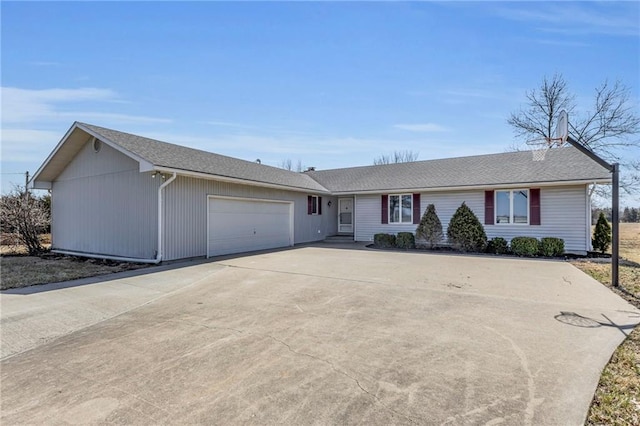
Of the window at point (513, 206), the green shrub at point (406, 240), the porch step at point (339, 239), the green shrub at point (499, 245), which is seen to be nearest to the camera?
the green shrub at point (499, 245)

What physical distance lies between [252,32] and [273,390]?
32.4ft

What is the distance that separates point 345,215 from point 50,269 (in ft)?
46.0

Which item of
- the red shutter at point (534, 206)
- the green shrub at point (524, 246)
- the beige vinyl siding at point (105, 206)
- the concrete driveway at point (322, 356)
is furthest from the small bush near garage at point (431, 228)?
the beige vinyl siding at point (105, 206)

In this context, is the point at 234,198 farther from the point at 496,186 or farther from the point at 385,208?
the point at 496,186

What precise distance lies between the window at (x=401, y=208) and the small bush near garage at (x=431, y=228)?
1.30 meters

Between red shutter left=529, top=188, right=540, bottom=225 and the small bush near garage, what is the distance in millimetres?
3428

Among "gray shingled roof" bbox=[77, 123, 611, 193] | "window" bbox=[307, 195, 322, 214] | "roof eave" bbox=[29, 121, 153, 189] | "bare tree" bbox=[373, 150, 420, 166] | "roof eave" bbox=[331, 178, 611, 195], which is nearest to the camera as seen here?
"roof eave" bbox=[29, 121, 153, 189]

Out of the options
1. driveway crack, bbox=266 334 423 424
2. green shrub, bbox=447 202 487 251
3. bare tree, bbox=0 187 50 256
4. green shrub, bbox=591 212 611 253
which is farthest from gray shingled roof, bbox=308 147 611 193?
bare tree, bbox=0 187 50 256

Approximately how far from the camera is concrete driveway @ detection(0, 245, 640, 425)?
269 centimetres

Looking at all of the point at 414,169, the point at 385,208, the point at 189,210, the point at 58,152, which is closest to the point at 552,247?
the point at 385,208

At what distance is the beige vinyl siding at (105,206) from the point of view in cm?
1052

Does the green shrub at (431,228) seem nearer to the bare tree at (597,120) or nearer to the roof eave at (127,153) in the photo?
the roof eave at (127,153)

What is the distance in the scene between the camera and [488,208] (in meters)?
13.9

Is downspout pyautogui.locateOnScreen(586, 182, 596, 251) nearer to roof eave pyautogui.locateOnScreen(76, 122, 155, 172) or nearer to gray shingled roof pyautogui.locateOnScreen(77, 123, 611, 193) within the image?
gray shingled roof pyautogui.locateOnScreen(77, 123, 611, 193)
